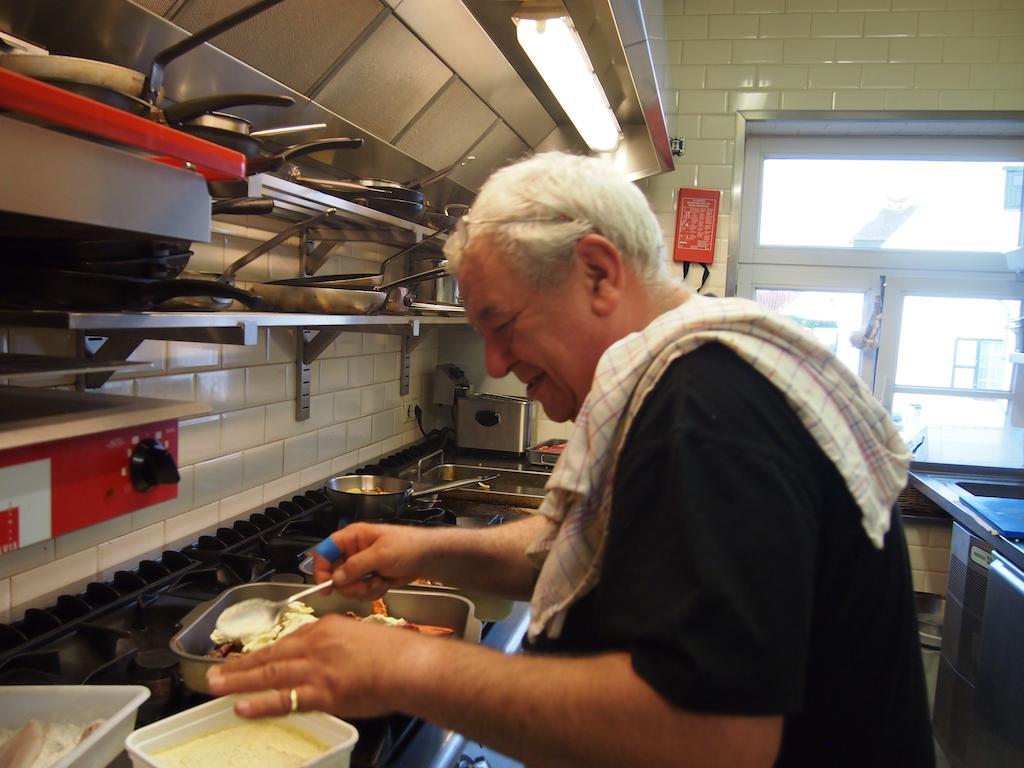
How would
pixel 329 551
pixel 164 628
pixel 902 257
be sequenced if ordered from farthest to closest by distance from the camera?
pixel 902 257 < pixel 164 628 < pixel 329 551

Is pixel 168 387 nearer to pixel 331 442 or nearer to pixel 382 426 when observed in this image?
pixel 331 442

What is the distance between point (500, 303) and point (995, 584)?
6.67 ft

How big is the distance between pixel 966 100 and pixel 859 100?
1.38ft

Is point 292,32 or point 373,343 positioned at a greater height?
point 292,32

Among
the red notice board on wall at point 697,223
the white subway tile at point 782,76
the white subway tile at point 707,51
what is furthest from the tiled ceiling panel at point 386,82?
the white subway tile at point 782,76

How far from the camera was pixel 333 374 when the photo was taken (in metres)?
2.33

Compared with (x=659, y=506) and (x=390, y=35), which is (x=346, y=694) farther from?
(x=390, y=35)

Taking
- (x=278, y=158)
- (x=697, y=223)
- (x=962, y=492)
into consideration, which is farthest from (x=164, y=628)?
(x=697, y=223)

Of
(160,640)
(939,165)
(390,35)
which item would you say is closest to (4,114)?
(160,640)

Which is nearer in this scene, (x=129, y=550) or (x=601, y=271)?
(x=601, y=271)

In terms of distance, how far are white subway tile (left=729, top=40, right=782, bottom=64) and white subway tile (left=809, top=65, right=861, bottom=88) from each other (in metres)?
0.17

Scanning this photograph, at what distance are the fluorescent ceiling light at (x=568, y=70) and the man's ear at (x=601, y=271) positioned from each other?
771 mm

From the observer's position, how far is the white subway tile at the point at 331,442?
2281 millimetres

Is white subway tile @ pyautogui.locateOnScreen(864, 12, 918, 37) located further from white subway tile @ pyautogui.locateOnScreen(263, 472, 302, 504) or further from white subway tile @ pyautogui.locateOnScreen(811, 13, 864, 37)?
white subway tile @ pyautogui.locateOnScreen(263, 472, 302, 504)
